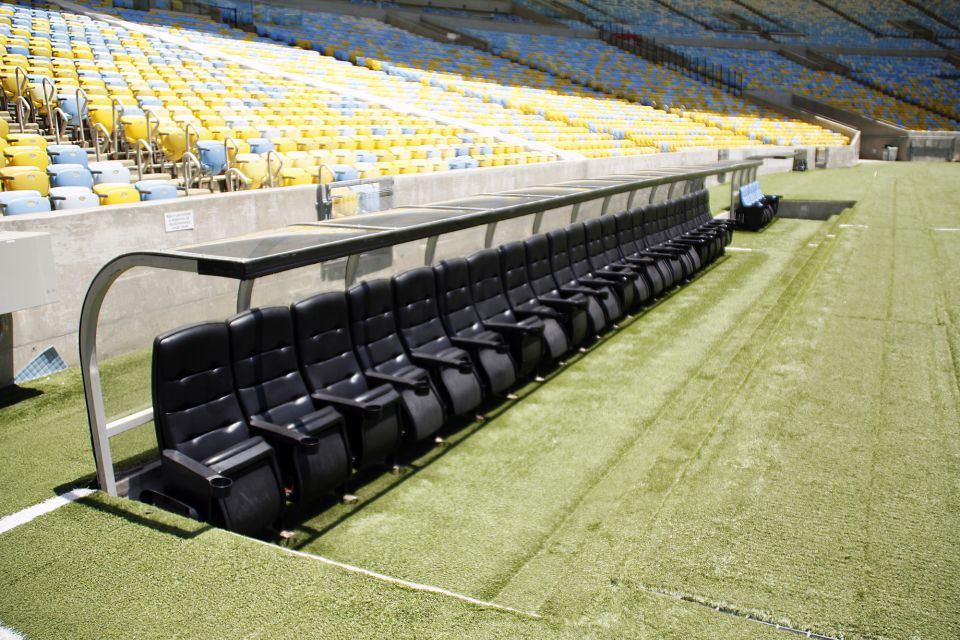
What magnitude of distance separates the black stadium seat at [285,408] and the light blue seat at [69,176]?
167 inches

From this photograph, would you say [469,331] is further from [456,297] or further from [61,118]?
[61,118]

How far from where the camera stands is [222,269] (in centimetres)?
365

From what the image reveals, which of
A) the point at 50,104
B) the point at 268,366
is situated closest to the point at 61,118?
the point at 50,104

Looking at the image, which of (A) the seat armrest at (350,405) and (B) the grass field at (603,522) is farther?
(A) the seat armrest at (350,405)

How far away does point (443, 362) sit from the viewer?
17.1 ft

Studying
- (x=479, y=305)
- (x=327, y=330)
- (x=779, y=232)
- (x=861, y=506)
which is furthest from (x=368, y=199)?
(x=779, y=232)

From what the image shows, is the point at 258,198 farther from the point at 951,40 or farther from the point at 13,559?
the point at 951,40

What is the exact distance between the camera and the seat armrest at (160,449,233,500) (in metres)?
3.52

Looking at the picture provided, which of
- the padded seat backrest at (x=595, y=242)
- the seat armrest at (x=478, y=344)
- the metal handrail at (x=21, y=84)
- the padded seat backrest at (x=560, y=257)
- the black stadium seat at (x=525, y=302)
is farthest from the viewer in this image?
the metal handrail at (x=21, y=84)

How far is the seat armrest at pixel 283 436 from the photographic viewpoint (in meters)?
3.93

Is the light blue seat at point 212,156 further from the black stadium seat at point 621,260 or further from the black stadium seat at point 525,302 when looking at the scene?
the black stadium seat at point 621,260

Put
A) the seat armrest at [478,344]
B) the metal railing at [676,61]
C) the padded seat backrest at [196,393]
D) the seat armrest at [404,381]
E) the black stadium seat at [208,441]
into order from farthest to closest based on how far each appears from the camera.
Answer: the metal railing at [676,61]
the seat armrest at [478,344]
the seat armrest at [404,381]
the padded seat backrest at [196,393]
the black stadium seat at [208,441]

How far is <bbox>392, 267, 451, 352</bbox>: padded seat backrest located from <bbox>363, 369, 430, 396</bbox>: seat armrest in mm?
586

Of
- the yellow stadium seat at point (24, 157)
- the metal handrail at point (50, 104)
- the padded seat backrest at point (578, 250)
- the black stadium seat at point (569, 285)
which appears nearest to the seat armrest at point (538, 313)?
the black stadium seat at point (569, 285)
